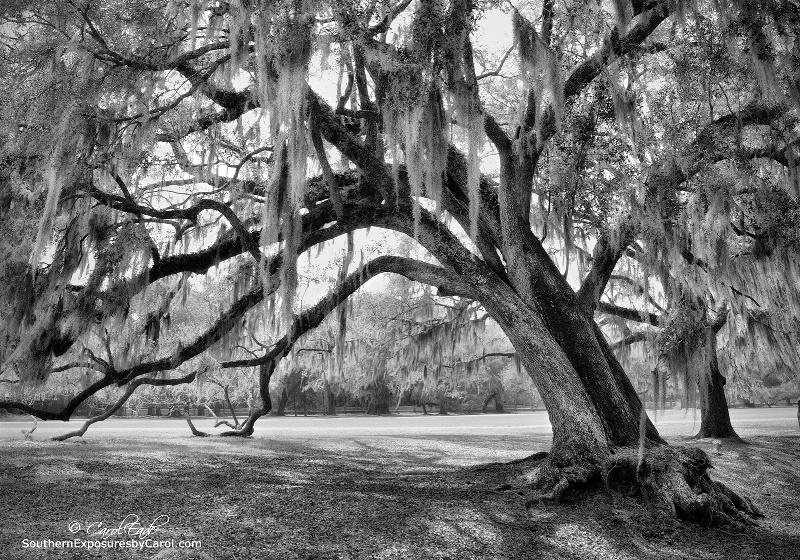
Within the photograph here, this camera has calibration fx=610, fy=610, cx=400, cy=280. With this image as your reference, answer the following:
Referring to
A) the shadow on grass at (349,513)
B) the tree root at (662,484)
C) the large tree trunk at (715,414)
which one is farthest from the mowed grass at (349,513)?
the large tree trunk at (715,414)

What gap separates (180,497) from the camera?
5.77 m

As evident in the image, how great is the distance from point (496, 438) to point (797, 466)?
6.07 m

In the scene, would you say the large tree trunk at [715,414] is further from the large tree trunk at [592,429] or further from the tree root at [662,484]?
the tree root at [662,484]

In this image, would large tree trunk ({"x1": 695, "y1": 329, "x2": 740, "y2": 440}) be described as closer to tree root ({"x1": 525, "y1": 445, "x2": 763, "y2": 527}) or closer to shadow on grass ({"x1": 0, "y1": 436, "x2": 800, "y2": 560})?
shadow on grass ({"x1": 0, "y1": 436, "x2": 800, "y2": 560})

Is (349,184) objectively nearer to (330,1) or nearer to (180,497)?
(330,1)

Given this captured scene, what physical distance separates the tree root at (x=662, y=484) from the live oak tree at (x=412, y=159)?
0.07 feet

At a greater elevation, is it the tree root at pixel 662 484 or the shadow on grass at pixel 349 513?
the tree root at pixel 662 484

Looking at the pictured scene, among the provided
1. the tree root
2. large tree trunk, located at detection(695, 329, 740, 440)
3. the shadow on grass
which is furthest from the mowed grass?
large tree trunk, located at detection(695, 329, 740, 440)

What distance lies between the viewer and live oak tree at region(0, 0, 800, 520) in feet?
20.1

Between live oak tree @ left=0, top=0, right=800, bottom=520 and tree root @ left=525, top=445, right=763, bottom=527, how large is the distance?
2 centimetres

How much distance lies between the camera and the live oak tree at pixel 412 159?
6.14 metres

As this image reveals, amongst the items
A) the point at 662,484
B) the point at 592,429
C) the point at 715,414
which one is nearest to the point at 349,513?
the point at 592,429

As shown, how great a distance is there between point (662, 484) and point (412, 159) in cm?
396

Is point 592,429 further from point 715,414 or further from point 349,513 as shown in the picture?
point 715,414
